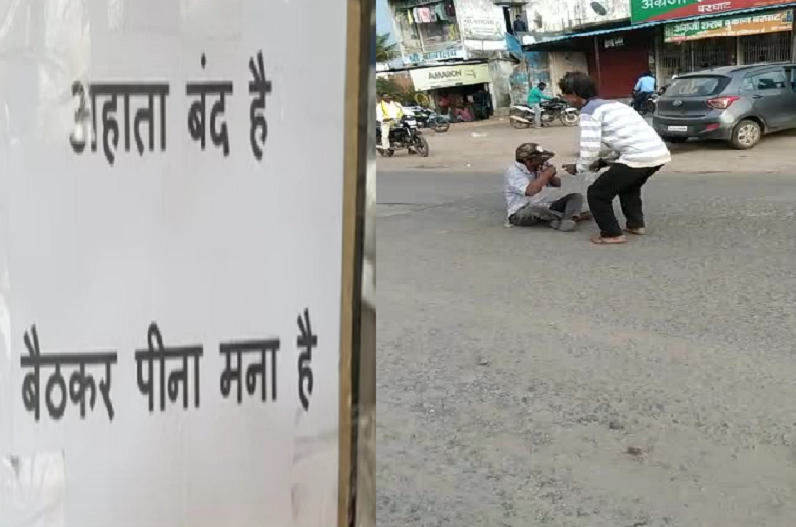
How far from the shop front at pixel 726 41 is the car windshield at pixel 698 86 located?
8883 mm

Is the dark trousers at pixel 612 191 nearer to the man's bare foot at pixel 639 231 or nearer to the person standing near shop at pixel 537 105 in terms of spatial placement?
the man's bare foot at pixel 639 231

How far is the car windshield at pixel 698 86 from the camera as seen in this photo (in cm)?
1537

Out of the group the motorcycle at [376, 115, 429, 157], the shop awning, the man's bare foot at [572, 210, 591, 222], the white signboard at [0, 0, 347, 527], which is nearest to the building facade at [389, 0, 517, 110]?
the shop awning

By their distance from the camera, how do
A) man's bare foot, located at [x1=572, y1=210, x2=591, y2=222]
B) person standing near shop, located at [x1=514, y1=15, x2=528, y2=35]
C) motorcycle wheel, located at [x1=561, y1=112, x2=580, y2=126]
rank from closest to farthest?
man's bare foot, located at [x1=572, y1=210, x2=591, y2=222] → motorcycle wheel, located at [x1=561, y1=112, x2=580, y2=126] → person standing near shop, located at [x1=514, y1=15, x2=528, y2=35]

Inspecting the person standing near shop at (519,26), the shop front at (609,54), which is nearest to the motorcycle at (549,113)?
the shop front at (609,54)

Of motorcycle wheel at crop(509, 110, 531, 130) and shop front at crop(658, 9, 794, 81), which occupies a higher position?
shop front at crop(658, 9, 794, 81)

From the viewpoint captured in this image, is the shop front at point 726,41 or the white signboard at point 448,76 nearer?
the shop front at point 726,41

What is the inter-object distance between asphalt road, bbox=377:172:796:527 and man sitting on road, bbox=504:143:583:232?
534 millimetres

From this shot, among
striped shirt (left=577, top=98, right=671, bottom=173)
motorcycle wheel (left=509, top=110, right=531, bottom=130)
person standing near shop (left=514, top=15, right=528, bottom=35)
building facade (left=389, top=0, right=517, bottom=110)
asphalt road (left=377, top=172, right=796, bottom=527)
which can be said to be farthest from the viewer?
building facade (left=389, top=0, right=517, bottom=110)

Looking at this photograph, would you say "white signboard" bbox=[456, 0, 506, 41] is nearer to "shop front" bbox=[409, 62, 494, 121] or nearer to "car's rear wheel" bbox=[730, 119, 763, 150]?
"shop front" bbox=[409, 62, 494, 121]

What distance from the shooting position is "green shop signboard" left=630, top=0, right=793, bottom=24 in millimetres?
23250

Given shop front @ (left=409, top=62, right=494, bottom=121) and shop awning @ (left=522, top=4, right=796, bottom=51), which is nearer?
shop awning @ (left=522, top=4, right=796, bottom=51)

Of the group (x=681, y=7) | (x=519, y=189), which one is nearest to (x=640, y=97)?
(x=681, y=7)

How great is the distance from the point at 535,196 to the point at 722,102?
7933 mm
